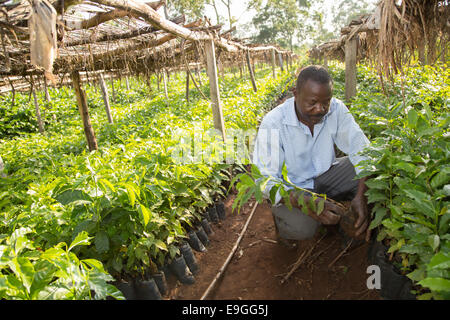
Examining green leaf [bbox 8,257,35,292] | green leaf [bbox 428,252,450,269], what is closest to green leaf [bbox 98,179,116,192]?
green leaf [bbox 8,257,35,292]

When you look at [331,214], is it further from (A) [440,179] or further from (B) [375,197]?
(A) [440,179]

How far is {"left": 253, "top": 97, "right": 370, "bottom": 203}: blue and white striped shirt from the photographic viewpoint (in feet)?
8.57

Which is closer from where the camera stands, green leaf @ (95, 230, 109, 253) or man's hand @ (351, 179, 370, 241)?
green leaf @ (95, 230, 109, 253)

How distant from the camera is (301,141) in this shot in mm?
2713

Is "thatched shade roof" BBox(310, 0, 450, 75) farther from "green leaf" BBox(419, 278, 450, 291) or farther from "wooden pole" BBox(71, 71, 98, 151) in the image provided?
"wooden pole" BBox(71, 71, 98, 151)

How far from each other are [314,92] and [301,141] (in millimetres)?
568

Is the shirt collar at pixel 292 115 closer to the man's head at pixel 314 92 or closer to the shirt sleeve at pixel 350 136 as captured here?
the shirt sleeve at pixel 350 136

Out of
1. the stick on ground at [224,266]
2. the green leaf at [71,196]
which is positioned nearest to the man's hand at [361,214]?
the stick on ground at [224,266]

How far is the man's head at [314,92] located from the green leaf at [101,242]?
1931 mm

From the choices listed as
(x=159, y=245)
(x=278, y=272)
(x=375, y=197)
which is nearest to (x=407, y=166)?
(x=375, y=197)

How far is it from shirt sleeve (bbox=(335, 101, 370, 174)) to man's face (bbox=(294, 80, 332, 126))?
319mm
